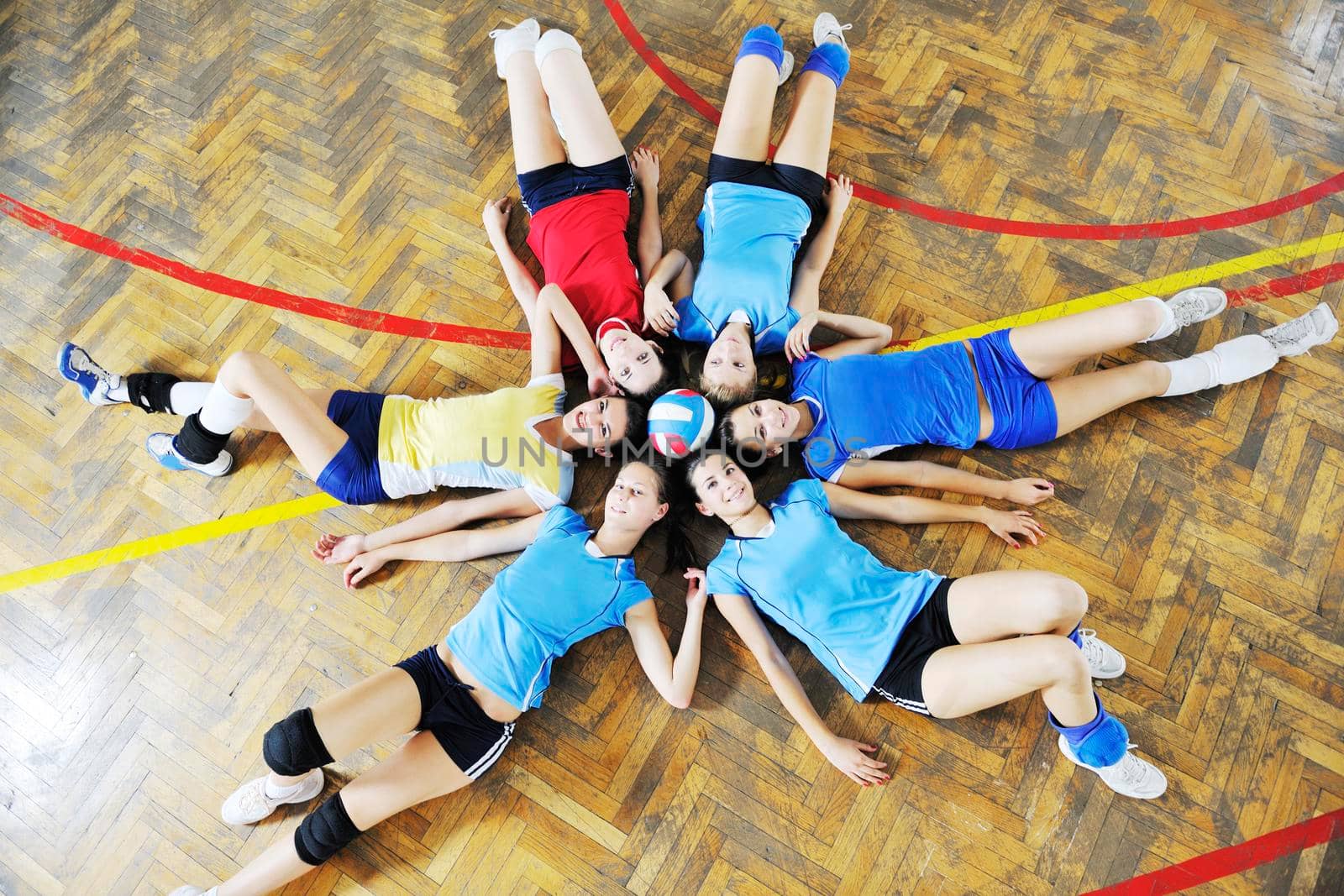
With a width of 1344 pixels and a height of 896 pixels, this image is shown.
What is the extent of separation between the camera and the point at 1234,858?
2469 millimetres

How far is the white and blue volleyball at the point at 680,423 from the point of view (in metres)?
2.68

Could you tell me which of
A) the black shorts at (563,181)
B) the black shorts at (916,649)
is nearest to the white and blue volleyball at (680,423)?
the black shorts at (916,649)

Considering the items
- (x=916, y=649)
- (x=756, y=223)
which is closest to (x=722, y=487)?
(x=916, y=649)

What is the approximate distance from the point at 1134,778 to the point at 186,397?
351 cm

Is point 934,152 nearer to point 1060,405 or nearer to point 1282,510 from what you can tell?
point 1060,405

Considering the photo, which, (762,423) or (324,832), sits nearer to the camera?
(324,832)

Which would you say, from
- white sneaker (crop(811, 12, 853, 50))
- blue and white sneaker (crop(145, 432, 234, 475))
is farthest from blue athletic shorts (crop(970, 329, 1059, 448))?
blue and white sneaker (crop(145, 432, 234, 475))

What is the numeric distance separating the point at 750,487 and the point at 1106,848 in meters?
1.55

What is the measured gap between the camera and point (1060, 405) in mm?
2816

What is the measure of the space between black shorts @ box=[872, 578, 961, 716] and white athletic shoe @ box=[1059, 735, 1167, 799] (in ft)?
1.78

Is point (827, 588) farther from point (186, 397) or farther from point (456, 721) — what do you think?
point (186, 397)

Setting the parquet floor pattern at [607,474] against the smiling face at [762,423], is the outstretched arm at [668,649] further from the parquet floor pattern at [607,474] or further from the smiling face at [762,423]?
the smiling face at [762,423]


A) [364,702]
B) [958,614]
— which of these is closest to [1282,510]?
[958,614]

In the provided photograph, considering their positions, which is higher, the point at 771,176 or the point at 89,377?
the point at 771,176
